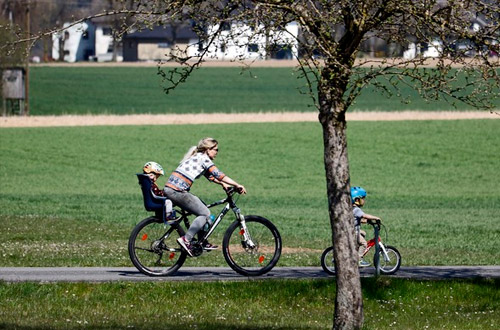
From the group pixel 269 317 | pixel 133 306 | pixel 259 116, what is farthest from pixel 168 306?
pixel 259 116

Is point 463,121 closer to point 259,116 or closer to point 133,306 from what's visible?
point 259,116

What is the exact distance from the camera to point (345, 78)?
404 inches

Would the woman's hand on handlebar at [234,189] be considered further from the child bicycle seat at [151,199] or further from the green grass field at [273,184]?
the green grass field at [273,184]

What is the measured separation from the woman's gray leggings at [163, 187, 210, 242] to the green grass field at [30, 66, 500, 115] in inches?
1821

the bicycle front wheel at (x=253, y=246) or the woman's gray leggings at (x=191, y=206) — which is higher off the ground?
the woman's gray leggings at (x=191, y=206)

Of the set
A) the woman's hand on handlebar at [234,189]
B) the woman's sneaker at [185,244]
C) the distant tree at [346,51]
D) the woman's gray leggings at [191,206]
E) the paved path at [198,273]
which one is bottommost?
the paved path at [198,273]

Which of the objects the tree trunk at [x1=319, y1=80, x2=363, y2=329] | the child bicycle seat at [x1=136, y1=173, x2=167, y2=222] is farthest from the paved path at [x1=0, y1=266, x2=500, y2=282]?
the tree trunk at [x1=319, y1=80, x2=363, y2=329]

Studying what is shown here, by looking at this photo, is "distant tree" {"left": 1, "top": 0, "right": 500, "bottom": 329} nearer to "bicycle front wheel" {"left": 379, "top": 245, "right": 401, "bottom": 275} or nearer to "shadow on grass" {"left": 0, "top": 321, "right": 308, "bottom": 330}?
"shadow on grass" {"left": 0, "top": 321, "right": 308, "bottom": 330}

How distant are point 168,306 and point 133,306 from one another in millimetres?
391

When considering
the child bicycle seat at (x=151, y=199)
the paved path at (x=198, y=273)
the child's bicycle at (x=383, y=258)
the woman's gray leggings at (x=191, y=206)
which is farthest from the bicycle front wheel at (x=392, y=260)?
the child bicycle seat at (x=151, y=199)

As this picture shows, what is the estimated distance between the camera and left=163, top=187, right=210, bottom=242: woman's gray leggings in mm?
13922

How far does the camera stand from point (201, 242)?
556 inches

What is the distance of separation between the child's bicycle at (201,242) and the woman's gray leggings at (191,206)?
0.15 metres

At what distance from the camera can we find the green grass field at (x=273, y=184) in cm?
1998
